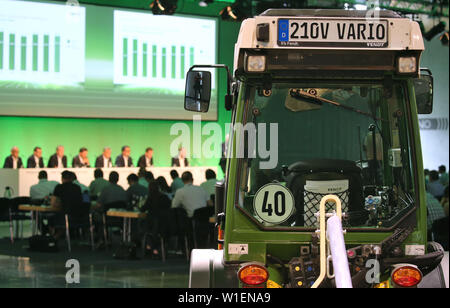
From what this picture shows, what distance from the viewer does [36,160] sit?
15969 millimetres

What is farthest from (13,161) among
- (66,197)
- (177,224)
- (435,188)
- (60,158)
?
(435,188)

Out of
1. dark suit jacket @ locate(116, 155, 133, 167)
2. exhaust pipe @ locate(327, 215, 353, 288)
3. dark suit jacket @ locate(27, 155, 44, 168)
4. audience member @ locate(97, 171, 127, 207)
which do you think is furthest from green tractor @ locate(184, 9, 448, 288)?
dark suit jacket @ locate(116, 155, 133, 167)

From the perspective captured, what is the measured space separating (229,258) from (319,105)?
1134mm

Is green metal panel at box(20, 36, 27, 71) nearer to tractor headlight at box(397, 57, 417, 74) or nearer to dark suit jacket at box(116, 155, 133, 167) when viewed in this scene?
dark suit jacket at box(116, 155, 133, 167)

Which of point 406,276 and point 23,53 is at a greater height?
point 23,53

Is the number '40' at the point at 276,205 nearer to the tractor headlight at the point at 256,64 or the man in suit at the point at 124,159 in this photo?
the tractor headlight at the point at 256,64

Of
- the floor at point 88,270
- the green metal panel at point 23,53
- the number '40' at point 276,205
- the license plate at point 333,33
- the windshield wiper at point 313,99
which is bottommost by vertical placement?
the floor at point 88,270

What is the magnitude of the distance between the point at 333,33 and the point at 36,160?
12.6 meters

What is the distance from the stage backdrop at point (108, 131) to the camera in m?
17.0

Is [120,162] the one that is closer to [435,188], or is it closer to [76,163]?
[76,163]

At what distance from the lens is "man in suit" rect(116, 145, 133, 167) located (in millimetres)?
16891

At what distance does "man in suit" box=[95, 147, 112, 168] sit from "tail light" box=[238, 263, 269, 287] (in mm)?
12913

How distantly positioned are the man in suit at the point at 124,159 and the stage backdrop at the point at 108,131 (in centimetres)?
107

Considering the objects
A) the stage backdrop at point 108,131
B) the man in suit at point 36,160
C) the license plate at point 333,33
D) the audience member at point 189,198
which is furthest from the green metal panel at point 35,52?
the license plate at point 333,33
